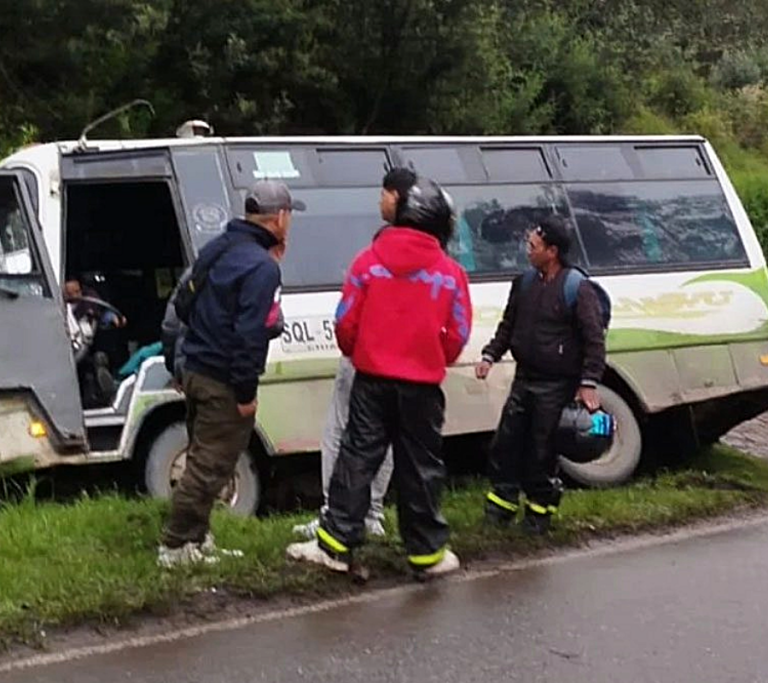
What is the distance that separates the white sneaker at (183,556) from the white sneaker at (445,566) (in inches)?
40.0

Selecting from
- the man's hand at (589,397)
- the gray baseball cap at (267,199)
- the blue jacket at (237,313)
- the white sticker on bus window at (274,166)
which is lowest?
the man's hand at (589,397)

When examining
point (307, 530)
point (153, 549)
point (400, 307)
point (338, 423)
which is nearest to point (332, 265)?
point (338, 423)

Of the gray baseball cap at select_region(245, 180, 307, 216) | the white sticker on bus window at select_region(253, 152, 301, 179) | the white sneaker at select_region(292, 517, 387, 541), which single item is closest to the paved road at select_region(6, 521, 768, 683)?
the white sneaker at select_region(292, 517, 387, 541)

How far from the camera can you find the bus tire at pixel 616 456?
9.91 m

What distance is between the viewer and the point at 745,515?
906 centimetres

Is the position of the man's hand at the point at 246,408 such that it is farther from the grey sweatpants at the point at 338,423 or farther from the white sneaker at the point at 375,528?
the white sneaker at the point at 375,528

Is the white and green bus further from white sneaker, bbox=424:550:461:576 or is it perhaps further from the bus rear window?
white sneaker, bbox=424:550:461:576

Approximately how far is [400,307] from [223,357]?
0.84 metres

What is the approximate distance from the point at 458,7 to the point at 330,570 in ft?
39.6

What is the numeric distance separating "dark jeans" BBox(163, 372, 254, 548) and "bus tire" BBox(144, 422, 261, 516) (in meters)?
1.64

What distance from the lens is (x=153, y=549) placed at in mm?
6969

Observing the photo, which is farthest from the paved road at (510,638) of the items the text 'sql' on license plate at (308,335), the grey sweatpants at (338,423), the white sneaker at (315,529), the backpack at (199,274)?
the text 'sql' on license plate at (308,335)

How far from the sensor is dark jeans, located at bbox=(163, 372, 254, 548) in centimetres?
666

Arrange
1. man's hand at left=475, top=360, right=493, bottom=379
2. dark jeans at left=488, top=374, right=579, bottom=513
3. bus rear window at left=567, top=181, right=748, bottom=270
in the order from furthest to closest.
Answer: bus rear window at left=567, top=181, right=748, bottom=270
man's hand at left=475, top=360, right=493, bottom=379
dark jeans at left=488, top=374, right=579, bottom=513
